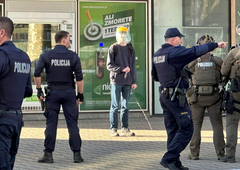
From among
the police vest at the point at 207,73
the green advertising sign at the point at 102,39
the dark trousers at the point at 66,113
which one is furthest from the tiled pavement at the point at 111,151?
the green advertising sign at the point at 102,39

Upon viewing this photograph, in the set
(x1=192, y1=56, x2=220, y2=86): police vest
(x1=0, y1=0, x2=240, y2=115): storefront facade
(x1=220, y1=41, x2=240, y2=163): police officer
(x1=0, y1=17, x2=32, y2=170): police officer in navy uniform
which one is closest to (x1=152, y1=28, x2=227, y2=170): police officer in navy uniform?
(x1=192, y1=56, x2=220, y2=86): police vest

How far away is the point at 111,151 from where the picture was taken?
7.91 metres

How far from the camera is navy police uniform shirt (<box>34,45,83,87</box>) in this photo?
23.5ft

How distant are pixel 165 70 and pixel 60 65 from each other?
67.2 inches

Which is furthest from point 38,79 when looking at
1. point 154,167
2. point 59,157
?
point 154,167

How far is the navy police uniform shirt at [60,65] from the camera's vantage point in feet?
23.5

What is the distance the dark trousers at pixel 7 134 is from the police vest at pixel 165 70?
2.36 metres

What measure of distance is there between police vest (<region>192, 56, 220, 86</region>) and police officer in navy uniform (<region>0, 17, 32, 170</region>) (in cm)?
332

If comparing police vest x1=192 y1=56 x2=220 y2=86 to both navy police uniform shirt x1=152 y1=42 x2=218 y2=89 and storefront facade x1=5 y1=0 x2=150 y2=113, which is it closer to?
navy police uniform shirt x1=152 y1=42 x2=218 y2=89

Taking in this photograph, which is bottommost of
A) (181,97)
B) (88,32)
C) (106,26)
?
(181,97)

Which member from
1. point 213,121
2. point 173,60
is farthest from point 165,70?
point 213,121

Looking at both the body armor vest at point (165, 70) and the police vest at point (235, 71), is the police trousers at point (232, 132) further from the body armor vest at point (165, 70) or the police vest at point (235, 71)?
the body armor vest at point (165, 70)

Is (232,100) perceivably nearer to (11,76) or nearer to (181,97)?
(181,97)

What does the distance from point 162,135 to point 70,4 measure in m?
4.54
